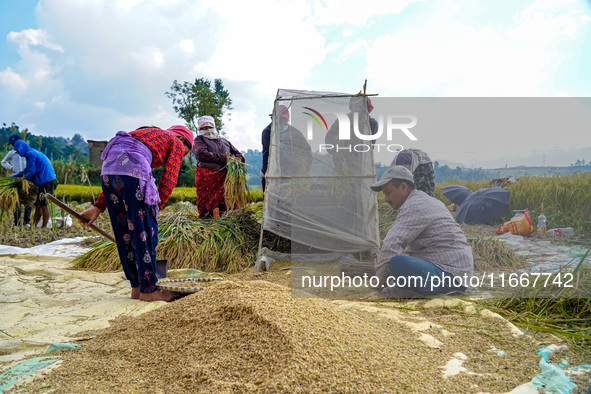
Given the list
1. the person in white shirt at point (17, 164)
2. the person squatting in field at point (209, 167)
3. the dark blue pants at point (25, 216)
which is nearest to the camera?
the person squatting in field at point (209, 167)

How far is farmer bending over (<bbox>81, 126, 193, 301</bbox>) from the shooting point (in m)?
2.39

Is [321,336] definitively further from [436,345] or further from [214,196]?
[214,196]

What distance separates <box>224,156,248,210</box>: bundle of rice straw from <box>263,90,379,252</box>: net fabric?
29.1 inches

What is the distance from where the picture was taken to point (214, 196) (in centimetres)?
443

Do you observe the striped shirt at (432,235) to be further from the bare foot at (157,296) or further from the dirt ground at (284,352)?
the bare foot at (157,296)

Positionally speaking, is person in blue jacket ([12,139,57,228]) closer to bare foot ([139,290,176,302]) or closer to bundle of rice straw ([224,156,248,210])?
bundle of rice straw ([224,156,248,210])

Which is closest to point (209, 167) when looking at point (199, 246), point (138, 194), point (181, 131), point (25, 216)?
point (199, 246)

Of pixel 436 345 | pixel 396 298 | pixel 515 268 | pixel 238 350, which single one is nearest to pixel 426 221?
pixel 396 298

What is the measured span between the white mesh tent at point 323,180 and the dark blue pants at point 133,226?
46.7 inches

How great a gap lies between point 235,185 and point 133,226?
1.77 m

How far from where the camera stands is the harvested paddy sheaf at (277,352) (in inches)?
54.0

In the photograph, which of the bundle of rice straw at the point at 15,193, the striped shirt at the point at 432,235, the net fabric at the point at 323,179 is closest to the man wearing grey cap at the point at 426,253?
the striped shirt at the point at 432,235

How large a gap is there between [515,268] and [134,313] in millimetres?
2970

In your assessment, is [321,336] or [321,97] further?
[321,97]
